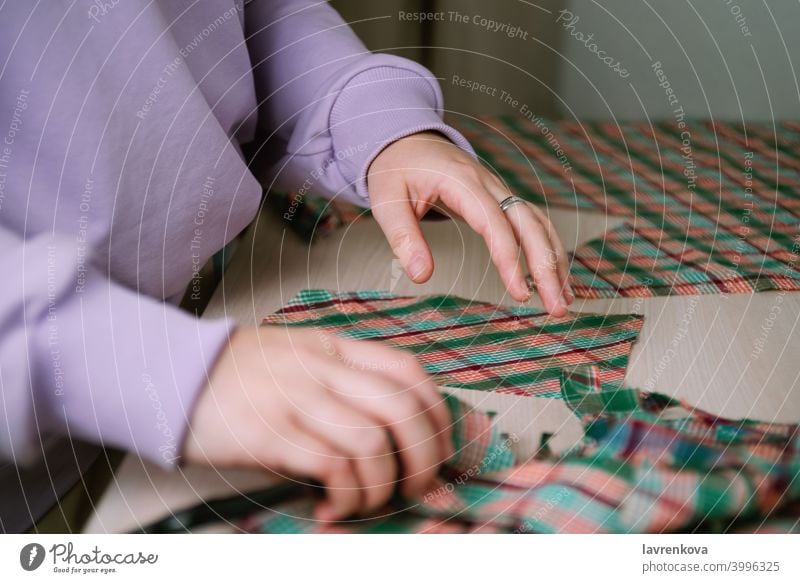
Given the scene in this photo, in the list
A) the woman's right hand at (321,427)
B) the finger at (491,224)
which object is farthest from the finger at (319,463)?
the finger at (491,224)

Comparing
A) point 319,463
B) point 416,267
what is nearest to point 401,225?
point 416,267

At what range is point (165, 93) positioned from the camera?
32cm

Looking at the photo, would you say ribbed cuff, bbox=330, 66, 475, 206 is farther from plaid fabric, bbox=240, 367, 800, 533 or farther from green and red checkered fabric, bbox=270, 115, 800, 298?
plaid fabric, bbox=240, 367, 800, 533

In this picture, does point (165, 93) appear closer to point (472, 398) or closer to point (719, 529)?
point (472, 398)

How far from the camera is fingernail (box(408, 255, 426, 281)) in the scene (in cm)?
33

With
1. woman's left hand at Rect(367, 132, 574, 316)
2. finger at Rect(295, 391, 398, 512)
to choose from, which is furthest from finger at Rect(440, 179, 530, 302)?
finger at Rect(295, 391, 398, 512)

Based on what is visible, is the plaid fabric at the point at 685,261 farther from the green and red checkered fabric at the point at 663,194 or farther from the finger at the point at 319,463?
the finger at the point at 319,463

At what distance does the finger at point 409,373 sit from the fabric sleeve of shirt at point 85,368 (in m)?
0.05

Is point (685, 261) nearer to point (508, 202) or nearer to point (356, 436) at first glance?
point (508, 202)

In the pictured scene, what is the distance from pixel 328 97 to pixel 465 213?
0.35 feet

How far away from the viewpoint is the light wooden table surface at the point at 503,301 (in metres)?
→ 0.28

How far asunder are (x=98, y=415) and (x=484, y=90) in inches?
9.5

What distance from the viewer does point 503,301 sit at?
38 centimetres
